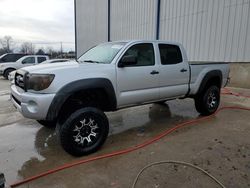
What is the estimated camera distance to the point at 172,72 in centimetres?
542

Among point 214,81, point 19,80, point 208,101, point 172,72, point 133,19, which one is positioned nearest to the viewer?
point 19,80

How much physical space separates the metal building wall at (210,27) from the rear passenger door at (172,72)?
5.92 meters

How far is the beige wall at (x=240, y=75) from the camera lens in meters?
10.3

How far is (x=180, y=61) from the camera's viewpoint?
5746 mm

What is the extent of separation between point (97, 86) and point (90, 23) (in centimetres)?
2395

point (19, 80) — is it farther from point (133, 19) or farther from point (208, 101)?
point (133, 19)

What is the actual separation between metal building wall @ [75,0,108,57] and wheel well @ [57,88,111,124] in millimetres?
19424

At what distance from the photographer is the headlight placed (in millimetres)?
3703

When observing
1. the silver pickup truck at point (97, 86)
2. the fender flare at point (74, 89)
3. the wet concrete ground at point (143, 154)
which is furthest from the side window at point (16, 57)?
the fender flare at point (74, 89)

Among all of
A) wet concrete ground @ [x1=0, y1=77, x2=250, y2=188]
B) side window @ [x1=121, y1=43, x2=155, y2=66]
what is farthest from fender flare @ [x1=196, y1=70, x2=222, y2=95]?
side window @ [x1=121, y1=43, x2=155, y2=66]

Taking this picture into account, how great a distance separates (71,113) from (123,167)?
50.8 inches

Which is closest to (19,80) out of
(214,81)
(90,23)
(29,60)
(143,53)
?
(143,53)

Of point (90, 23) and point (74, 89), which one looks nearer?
point (74, 89)

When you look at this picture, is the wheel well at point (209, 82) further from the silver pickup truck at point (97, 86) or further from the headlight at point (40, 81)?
the headlight at point (40, 81)
